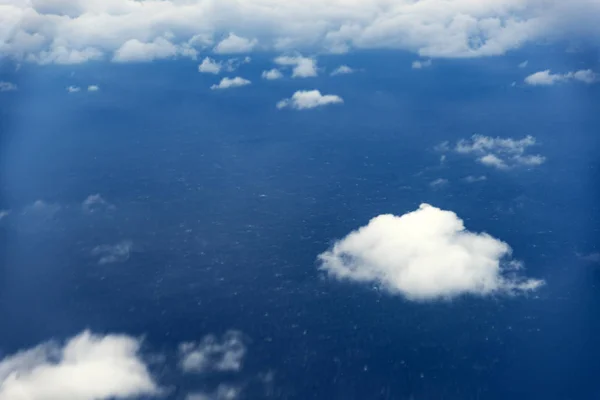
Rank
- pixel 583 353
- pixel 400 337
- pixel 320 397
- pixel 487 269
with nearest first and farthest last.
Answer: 1. pixel 320 397
2. pixel 583 353
3. pixel 400 337
4. pixel 487 269

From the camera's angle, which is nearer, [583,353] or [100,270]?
[583,353]

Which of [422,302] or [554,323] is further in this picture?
[422,302]

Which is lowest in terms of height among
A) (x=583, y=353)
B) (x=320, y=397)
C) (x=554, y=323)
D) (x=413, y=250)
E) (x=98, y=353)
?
(x=320, y=397)

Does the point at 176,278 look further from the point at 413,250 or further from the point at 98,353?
the point at 413,250

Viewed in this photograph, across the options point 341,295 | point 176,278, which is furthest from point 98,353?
point 341,295

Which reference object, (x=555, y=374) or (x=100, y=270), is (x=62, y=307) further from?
(x=555, y=374)

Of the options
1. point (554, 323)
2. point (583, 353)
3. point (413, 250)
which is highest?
point (413, 250)

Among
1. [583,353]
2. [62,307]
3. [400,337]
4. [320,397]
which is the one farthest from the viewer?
[62,307]

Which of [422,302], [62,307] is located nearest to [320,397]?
[422,302]

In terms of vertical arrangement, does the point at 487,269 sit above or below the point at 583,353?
above
